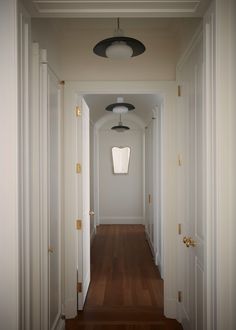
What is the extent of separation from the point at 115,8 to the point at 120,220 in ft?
23.7

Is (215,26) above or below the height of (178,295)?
above

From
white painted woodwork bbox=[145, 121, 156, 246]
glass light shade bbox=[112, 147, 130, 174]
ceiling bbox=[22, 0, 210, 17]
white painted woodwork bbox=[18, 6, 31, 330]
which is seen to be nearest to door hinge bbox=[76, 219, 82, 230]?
white painted woodwork bbox=[18, 6, 31, 330]

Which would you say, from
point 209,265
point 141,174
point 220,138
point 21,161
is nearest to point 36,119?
point 21,161

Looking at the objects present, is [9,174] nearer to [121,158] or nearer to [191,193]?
[191,193]

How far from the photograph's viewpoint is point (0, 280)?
1.40 m

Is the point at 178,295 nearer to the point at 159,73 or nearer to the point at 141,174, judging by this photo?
the point at 159,73

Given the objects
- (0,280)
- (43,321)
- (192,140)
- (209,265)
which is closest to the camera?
(0,280)

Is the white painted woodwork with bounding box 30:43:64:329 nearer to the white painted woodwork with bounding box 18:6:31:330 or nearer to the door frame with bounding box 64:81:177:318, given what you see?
the white painted woodwork with bounding box 18:6:31:330

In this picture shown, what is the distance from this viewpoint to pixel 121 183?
8.46m

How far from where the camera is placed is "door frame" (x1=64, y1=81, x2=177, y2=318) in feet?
9.99

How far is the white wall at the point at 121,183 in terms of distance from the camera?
8.43m

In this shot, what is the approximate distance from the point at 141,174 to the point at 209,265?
6865 millimetres

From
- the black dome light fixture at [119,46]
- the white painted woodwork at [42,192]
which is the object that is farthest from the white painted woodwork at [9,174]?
the black dome light fixture at [119,46]

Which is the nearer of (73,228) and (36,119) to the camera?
(36,119)
